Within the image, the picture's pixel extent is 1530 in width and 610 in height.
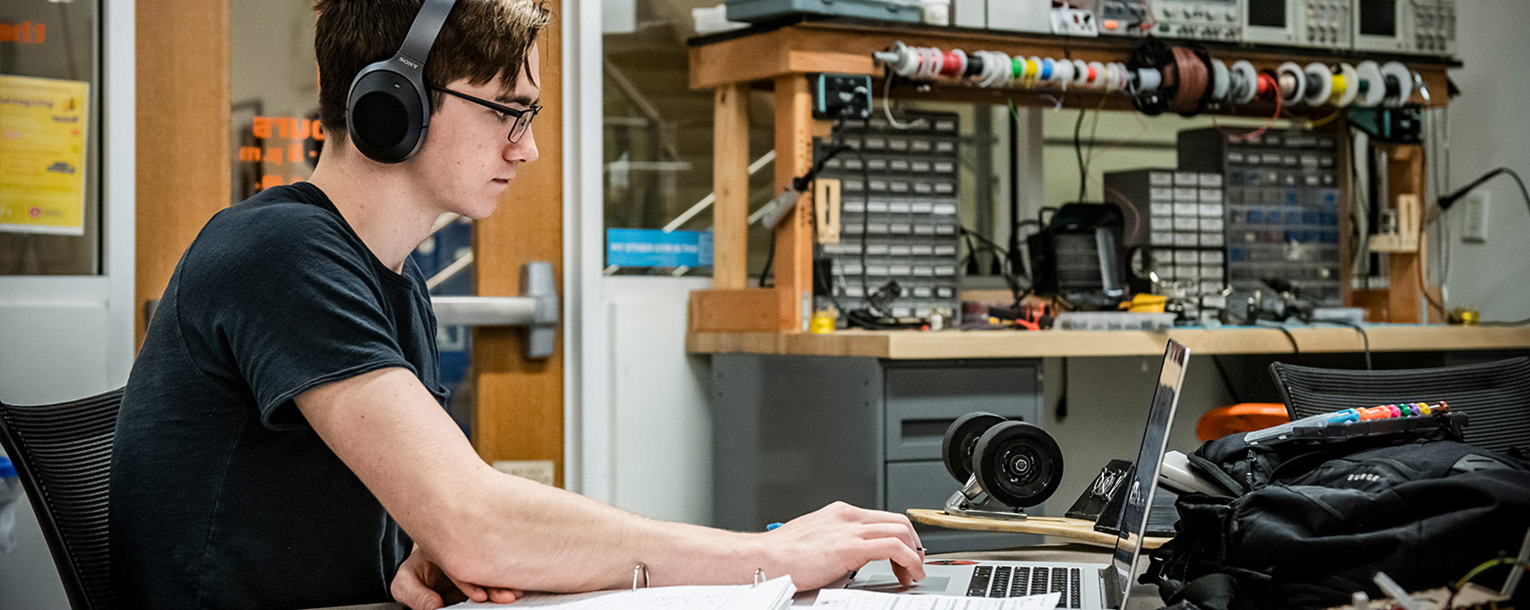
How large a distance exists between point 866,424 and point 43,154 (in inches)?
65.1

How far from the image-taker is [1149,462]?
2.74ft

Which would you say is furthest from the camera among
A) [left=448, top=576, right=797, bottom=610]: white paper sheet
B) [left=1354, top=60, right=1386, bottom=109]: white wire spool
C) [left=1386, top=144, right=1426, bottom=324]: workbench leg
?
[left=1386, top=144, right=1426, bottom=324]: workbench leg

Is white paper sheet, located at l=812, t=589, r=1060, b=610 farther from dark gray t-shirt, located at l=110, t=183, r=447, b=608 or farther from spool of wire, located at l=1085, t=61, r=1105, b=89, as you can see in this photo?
spool of wire, located at l=1085, t=61, r=1105, b=89

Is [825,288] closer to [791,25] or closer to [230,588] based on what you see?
[791,25]

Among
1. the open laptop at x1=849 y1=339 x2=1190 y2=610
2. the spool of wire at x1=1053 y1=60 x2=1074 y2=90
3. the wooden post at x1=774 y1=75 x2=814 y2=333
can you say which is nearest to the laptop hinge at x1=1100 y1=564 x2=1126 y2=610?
the open laptop at x1=849 y1=339 x2=1190 y2=610

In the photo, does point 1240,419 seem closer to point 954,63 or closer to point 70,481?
point 954,63

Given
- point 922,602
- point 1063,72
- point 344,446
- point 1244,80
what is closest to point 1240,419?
point 1063,72

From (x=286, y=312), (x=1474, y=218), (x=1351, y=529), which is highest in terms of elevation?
(x=1474, y=218)

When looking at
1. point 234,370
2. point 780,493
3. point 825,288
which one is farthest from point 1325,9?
point 234,370

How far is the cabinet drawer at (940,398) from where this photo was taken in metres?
2.26

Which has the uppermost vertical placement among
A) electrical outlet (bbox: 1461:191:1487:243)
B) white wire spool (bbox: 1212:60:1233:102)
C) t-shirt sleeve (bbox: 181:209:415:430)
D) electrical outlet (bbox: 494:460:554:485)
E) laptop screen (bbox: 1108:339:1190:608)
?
white wire spool (bbox: 1212:60:1233:102)

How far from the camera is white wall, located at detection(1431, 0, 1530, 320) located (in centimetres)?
343

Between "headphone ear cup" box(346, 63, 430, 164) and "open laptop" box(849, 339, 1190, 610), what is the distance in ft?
1.80

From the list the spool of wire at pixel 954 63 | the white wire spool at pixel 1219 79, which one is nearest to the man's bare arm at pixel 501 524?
the spool of wire at pixel 954 63
